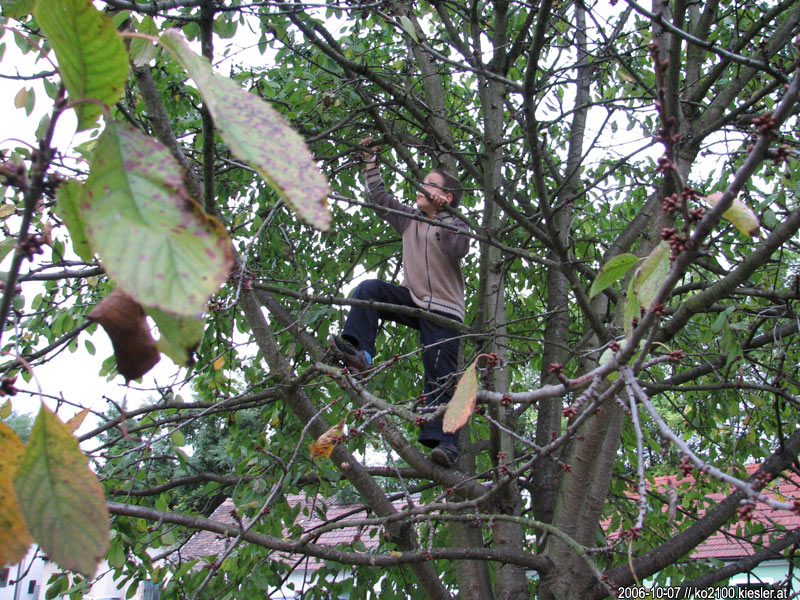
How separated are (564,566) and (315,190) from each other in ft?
9.12

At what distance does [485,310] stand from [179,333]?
113 inches

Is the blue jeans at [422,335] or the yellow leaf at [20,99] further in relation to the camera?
the blue jeans at [422,335]

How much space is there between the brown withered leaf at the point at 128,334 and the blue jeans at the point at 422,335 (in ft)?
9.53

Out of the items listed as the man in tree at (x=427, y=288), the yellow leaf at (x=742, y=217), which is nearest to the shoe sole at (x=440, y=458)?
the man in tree at (x=427, y=288)

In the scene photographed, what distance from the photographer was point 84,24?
600mm

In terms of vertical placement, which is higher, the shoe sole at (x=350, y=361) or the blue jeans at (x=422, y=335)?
the blue jeans at (x=422, y=335)

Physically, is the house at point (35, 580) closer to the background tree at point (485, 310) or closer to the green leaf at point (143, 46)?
the background tree at point (485, 310)

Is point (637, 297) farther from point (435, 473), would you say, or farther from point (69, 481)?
point (435, 473)

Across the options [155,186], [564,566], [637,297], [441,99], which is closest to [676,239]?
[637,297]

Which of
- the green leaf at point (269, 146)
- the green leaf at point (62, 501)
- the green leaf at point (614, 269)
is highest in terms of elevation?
the green leaf at point (614, 269)

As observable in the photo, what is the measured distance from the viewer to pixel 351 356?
3.33 m

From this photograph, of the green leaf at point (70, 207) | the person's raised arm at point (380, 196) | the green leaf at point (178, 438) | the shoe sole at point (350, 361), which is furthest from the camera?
the person's raised arm at point (380, 196)

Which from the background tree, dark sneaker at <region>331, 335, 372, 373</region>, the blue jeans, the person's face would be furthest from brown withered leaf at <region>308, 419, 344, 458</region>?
the person's face

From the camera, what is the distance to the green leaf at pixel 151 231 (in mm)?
475
